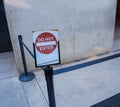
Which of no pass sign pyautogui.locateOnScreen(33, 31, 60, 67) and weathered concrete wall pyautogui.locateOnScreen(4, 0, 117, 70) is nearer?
no pass sign pyautogui.locateOnScreen(33, 31, 60, 67)

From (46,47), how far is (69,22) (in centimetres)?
177

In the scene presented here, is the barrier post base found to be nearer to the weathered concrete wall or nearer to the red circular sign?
the weathered concrete wall

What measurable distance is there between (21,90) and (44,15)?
1527 millimetres

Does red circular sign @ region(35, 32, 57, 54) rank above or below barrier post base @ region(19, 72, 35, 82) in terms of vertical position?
above

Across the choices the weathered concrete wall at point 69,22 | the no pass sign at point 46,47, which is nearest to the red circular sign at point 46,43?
the no pass sign at point 46,47

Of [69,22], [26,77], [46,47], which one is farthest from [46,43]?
[69,22]

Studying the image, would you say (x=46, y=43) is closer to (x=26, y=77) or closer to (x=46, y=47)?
(x=46, y=47)

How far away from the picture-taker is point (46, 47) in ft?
4.58

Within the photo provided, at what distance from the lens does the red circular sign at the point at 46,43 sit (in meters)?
1.38

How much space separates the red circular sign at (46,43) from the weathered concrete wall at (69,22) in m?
1.40

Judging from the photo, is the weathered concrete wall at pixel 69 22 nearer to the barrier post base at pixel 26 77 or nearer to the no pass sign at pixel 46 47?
the barrier post base at pixel 26 77

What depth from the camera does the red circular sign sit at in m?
1.38

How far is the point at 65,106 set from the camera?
6.31ft

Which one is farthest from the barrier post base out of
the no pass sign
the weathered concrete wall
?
the no pass sign
